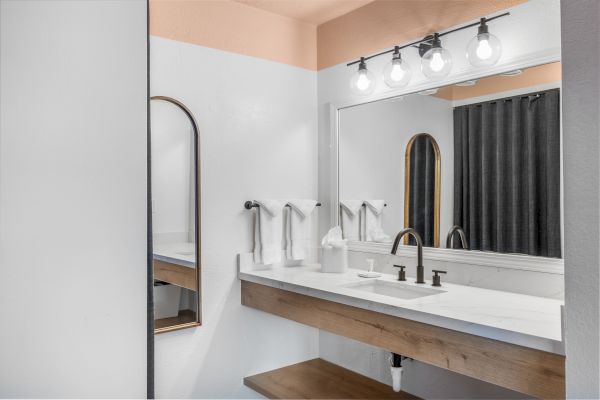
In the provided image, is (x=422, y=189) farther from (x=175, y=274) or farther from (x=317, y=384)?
(x=175, y=274)

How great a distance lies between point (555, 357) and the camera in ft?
4.11

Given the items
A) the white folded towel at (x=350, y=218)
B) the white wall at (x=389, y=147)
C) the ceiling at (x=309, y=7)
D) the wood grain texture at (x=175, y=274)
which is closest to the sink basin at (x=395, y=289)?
the white wall at (x=389, y=147)

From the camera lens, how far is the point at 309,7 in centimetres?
246

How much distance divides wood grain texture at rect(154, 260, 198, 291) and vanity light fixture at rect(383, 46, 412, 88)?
1383 millimetres

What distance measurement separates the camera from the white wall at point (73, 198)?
477 mm

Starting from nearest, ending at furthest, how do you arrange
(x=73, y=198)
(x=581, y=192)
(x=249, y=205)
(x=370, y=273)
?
(x=73, y=198), (x=581, y=192), (x=370, y=273), (x=249, y=205)

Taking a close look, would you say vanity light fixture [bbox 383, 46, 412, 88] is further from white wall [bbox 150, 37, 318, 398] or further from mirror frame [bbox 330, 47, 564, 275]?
white wall [bbox 150, 37, 318, 398]

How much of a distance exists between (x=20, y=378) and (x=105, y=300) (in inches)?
4.4

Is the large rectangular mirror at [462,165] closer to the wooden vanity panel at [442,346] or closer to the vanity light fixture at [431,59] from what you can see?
the vanity light fixture at [431,59]

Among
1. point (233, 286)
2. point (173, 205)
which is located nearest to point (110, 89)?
point (173, 205)

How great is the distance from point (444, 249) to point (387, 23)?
1.20 m

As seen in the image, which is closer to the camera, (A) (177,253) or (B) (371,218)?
(A) (177,253)

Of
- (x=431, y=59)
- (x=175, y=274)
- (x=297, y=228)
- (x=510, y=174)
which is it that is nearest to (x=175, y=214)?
(x=175, y=274)

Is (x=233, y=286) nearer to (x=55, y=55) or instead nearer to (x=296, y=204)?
(x=296, y=204)
